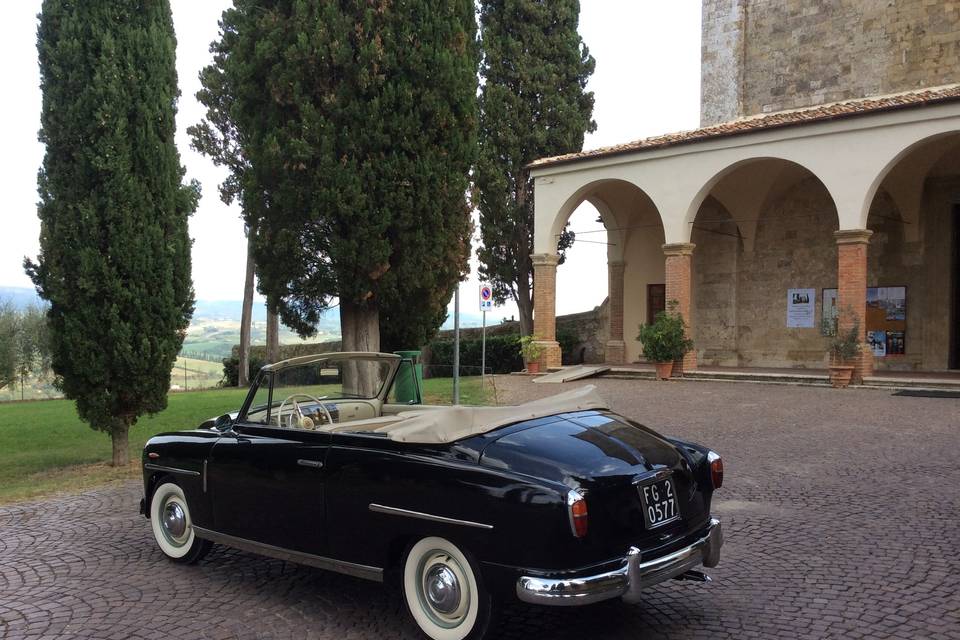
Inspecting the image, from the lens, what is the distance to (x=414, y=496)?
347 centimetres

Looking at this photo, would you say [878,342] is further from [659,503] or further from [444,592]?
[444,592]

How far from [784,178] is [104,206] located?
1749 cm

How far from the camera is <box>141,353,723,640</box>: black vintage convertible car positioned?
3.16 metres

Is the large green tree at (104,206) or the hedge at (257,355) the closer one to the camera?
the large green tree at (104,206)

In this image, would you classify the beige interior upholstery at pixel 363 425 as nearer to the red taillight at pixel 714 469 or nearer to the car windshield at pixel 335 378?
Answer: the car windshield at pixel 335 378

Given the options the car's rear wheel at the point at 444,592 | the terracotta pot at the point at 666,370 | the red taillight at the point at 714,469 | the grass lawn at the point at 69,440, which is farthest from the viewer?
the terracotta pot at the point at 666,370

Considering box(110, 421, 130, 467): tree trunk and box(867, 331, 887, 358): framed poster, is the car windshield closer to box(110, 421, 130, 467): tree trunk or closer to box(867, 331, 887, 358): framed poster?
box(110, 421, 130, 467): tree trunk

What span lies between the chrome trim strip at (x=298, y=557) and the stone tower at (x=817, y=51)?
69.7 feet

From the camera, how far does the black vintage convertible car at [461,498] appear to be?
3162 millimetres

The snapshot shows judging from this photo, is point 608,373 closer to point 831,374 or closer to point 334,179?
point 831,374

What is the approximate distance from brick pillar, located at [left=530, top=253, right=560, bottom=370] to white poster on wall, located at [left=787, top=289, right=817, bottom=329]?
21.3 feet

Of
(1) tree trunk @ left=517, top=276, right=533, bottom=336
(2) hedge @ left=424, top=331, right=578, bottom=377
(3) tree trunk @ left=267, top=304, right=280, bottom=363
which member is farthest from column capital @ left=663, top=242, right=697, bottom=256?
(3) tree trunk @ left=267, top=304, right=280, bottom=363

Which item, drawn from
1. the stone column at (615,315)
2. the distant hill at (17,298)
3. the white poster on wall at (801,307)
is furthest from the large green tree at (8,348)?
the white poster on wall at (801,307)

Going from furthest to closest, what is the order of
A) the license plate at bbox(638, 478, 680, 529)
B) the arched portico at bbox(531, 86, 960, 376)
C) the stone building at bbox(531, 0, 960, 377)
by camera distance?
the stone building at bbox(531, 0, 960, 377), the arched portico at bbox(531, 86, 960, 376), the license plate at bbox(638, 478, 680, 529)
